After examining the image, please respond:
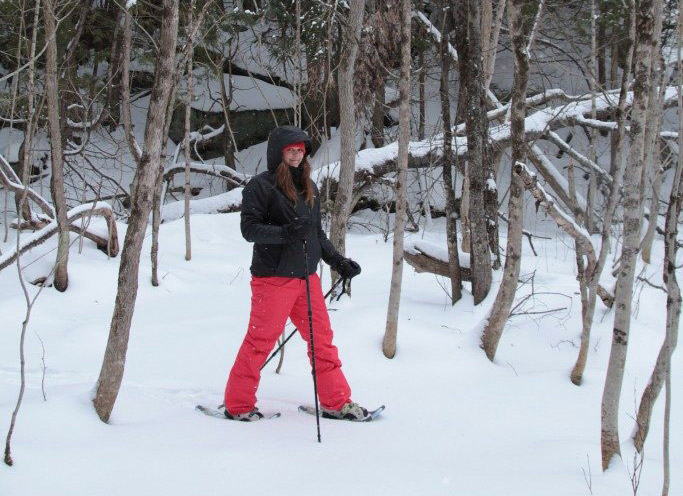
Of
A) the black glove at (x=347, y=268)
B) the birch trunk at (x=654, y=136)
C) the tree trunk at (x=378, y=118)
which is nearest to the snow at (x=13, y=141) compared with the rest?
the tree trunk at (x=378, y=118)

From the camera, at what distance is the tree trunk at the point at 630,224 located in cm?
302

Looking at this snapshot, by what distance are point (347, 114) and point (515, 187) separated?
6.11 feet

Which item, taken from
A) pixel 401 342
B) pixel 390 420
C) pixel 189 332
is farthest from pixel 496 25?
pixel 390 420

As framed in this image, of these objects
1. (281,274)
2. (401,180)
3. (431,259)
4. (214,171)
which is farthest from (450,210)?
(214,171)

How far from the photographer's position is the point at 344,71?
582 cm

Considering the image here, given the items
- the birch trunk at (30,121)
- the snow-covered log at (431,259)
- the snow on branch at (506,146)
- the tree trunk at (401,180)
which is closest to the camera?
the birch trunk at (30,121)

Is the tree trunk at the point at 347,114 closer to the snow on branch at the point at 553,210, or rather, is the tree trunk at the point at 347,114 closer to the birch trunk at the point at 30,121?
the snow on branch at the point at 553,210

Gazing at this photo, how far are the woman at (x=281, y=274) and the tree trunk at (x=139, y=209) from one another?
2.12 ft

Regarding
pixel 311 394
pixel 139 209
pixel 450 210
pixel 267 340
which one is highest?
pixel 139 209

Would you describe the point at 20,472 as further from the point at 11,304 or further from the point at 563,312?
the point at 563,312

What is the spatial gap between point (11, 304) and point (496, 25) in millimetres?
6380

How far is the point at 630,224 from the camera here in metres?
3.13

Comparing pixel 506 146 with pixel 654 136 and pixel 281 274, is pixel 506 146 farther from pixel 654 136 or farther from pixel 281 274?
pixel 281 274

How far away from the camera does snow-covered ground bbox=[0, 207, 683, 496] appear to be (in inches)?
120
